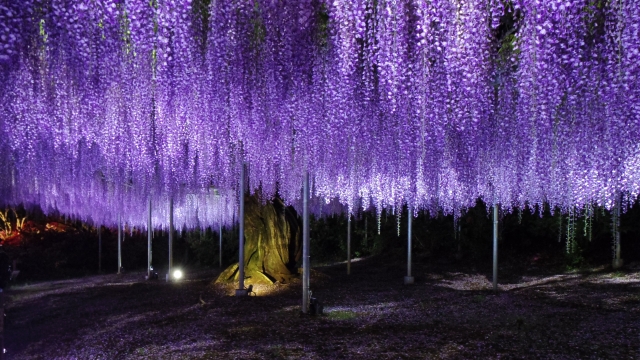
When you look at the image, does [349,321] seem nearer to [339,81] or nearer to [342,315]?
[342,315]

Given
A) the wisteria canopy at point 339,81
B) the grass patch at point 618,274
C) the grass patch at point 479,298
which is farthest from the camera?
the grass patch at point 618,274

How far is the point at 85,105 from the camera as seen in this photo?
4.51m

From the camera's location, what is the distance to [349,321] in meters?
6.58

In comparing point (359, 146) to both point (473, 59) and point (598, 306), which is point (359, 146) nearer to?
point (473, 59)

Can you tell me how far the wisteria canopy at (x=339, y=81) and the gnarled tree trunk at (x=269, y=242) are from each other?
419 cm

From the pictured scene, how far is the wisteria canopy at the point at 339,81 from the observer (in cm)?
354

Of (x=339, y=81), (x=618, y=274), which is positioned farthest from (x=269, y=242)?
(x=618, y=274)

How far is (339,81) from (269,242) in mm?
6879

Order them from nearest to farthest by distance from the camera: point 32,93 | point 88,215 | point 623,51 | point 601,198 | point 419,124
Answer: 1. point 623,51
2. point 32,93
3. point 419,124
4. point 601,198
5. point 88,215

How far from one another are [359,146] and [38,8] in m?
3.55

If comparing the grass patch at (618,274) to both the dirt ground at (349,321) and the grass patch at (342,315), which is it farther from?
Result: the grass patch at (342,315)

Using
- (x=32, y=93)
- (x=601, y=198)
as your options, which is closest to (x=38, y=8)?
(x=32, y=93)

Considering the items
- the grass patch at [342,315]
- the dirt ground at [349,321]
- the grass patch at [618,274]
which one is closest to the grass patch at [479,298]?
the dirt ground at [349,321]

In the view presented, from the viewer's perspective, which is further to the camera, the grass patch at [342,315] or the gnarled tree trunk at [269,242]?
the gnarled tree trunk at [269,242]
